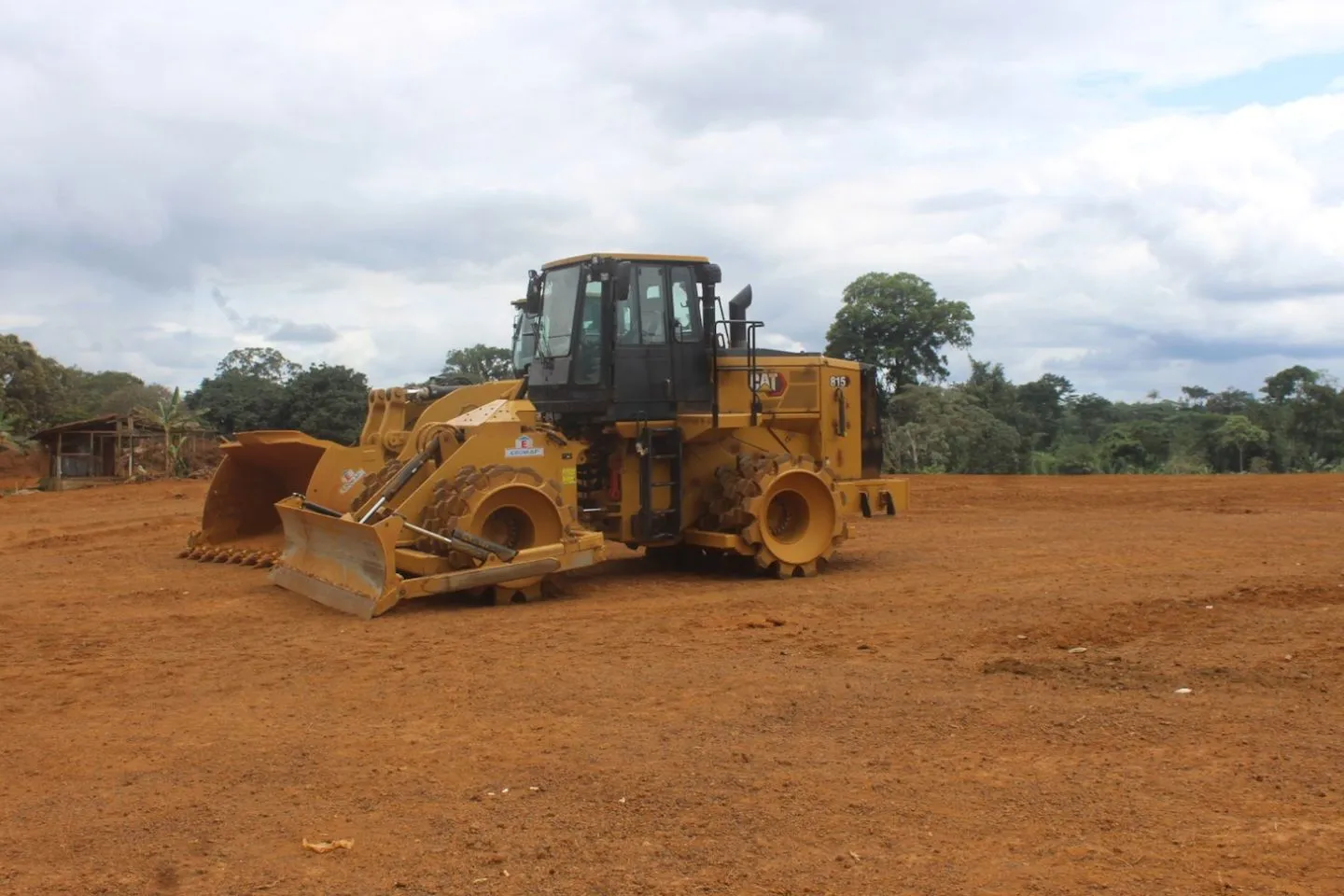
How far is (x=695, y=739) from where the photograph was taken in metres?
5.94

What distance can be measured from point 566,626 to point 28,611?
4728 millimetres

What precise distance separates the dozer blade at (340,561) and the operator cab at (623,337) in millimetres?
2383

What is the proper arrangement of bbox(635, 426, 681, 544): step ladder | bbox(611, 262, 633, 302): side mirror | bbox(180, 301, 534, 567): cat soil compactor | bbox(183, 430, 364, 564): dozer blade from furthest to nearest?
1. bbox(183, 430, 364, 564): dozer blade
2. bbox(180, 301, 534, 567): cat soil compactor
3. bbox(635, 426, 681, 544): step ladder
4. bbox(611, 262, 633, 302): side mirror

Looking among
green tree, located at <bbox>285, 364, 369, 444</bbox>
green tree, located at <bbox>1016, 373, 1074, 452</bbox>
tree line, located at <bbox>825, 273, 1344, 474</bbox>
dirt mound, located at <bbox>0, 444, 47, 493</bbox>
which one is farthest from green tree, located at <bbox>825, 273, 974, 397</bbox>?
dirt mound, located at <bbox>0, 444, 47, 493</bbox>

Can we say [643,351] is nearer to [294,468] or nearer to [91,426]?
[294,468]

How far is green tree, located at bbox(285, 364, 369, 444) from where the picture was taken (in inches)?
1574

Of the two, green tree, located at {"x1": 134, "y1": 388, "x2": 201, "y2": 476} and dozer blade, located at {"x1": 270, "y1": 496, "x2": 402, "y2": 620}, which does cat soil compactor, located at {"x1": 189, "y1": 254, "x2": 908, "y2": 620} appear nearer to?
dozer blade, located at {"x1": 270, "y1": 496, "x2": 402, "y2": 620}

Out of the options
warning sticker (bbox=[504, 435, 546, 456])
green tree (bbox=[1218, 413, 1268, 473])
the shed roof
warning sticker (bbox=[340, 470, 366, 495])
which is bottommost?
warning sticker (bbox=[340, 470, 366, 495])

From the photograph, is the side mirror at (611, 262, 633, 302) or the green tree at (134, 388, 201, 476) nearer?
the side mirror at (611, 262, 633, 302)

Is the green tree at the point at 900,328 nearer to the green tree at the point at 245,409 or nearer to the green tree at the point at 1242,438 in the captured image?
the green tree at the point at 1242,438

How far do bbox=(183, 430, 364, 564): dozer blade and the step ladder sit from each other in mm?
3714

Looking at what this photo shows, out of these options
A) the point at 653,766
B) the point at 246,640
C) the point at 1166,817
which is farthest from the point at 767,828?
the point at 246,640

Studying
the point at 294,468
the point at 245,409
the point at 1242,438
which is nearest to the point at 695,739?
the point at 294,468

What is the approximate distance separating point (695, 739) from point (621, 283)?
5830 millimetres
